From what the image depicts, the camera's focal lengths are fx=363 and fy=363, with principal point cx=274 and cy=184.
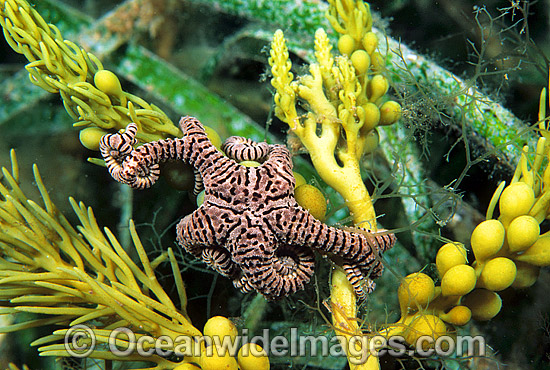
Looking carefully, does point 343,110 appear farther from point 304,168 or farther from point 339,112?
point 304,168

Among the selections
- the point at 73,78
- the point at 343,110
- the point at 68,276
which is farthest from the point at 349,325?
the point at 73,78

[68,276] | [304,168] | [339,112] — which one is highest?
[339,112]

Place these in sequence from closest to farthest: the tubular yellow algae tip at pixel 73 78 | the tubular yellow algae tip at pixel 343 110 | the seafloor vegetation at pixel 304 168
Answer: the tubular yellow algae tip at pixel 73 78, the seafloor vegetation at pixel 304 168, the tubular yellow algae tip at pixel 343 110

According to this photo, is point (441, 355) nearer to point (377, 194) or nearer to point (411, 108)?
point (377, 194)

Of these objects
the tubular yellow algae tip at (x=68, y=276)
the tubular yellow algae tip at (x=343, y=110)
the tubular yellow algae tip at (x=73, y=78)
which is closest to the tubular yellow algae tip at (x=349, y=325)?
the tubular yellow algae tip at (x=343, y=110)

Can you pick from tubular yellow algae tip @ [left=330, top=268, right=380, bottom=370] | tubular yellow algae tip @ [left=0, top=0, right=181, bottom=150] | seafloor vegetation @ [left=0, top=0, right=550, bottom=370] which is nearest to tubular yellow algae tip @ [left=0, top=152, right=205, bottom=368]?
seafloor vegetation @ [left=0, top=0, right=550, bottom=370]

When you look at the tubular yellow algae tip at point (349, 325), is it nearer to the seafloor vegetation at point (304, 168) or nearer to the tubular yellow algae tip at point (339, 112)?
the seafloor vegetation at point (304, 168)

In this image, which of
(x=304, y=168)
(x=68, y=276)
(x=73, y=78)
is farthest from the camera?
(x=304, y=168)
